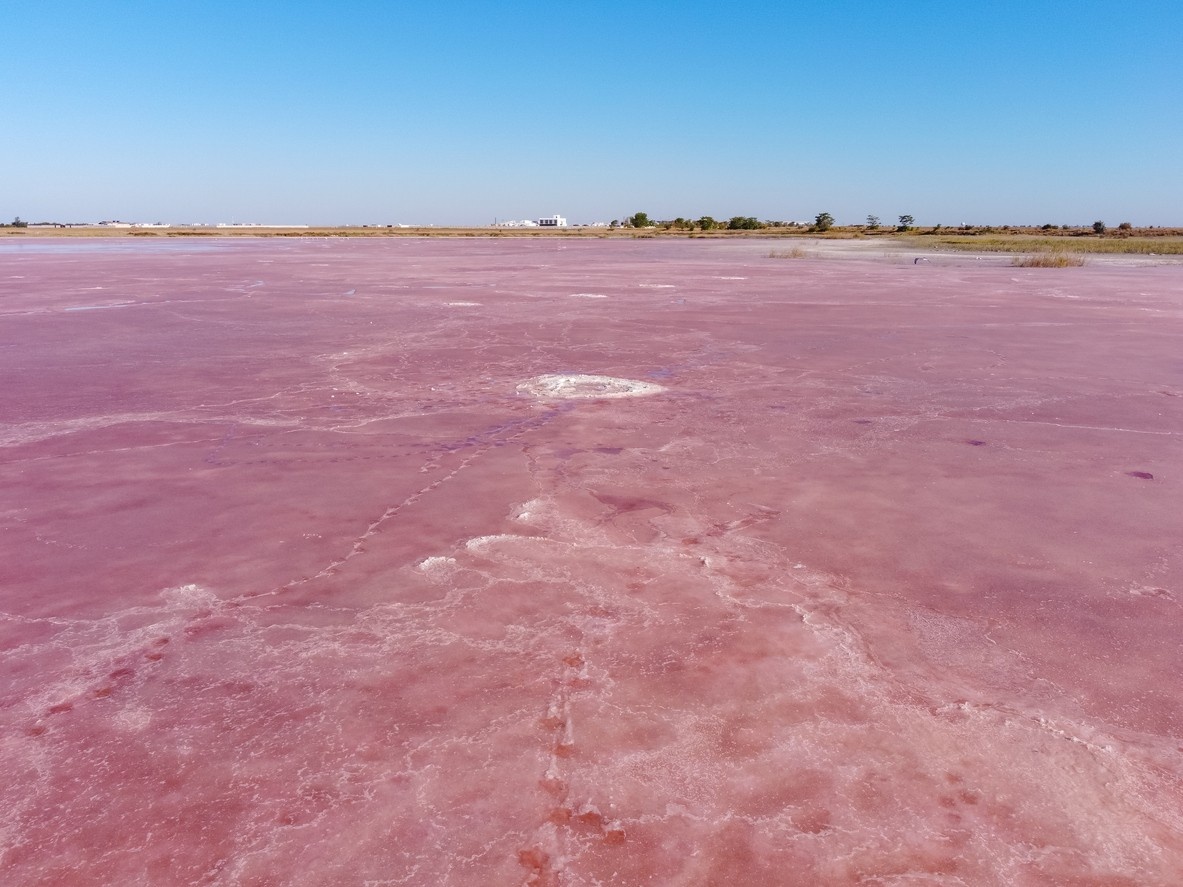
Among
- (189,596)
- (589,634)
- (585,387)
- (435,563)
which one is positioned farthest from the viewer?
(585,387)

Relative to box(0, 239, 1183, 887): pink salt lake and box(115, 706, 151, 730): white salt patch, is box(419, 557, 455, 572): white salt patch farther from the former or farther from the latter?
box(115, 706, 151, 730): white salt patch

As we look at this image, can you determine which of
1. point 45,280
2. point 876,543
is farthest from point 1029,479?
point 45,280

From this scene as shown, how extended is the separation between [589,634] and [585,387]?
17.0 ft

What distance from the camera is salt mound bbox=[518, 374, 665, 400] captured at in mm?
8414

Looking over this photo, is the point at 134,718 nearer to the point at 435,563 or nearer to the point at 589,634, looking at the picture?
the point at 435,563

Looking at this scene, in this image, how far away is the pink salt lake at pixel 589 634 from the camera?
2.61 m

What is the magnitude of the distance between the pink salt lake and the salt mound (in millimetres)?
83

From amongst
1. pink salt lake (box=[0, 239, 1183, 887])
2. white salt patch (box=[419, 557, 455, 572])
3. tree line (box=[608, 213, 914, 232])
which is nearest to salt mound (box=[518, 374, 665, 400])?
pink salt lake (box=[0, 239, 1183, 887])

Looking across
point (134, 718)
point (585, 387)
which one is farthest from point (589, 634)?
point (585, 387)

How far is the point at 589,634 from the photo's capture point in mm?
3777

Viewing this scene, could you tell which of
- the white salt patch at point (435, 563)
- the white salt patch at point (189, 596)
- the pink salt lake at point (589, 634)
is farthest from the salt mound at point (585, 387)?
the white salt patch at point (189, 596)

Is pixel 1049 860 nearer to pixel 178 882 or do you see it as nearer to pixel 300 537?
pixel 178 882

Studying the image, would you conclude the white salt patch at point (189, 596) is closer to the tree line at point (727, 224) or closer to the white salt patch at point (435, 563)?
the white salt patch at point (435, 563)

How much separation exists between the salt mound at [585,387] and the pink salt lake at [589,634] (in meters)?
0.08
